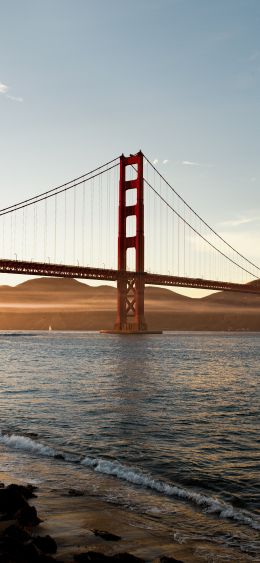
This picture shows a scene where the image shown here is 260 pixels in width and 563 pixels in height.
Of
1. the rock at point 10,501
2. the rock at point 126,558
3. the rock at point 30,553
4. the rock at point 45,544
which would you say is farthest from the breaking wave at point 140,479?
the rock at point 30,553

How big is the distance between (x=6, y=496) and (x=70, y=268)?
7503 centimetres

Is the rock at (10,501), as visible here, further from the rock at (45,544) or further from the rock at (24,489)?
the rock at (45,544)

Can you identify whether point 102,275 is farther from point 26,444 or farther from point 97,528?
point 97,528

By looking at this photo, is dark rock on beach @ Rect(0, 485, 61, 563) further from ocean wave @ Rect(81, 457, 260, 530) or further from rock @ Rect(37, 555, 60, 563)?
ocean wave @ Rect(81, 457, 260, 530)

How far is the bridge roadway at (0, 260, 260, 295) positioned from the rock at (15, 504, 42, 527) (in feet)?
225

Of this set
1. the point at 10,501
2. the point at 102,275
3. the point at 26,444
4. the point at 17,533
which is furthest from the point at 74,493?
the point at 102,275

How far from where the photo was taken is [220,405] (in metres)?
19.8

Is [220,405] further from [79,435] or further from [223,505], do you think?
[223,505]

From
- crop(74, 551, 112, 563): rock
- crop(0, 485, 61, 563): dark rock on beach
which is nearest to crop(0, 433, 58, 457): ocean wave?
crop(0, 485, 61, 563): dark rock on beach

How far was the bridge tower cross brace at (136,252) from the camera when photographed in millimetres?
95062

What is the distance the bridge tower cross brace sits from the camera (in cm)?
9506

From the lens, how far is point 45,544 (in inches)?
242

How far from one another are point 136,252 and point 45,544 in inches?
3555

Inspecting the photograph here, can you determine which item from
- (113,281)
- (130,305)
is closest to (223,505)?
(113,281)
